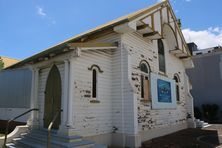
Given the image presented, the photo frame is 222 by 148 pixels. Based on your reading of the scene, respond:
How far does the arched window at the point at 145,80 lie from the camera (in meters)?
11.4

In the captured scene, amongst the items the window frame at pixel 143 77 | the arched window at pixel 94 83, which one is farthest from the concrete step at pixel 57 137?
the window frame at pixel 143 77

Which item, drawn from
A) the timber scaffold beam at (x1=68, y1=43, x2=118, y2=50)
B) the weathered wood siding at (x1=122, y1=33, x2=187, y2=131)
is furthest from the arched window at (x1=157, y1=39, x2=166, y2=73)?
the timber scaffold beam at (x1=68, y1=43, x2=118, y2=50)

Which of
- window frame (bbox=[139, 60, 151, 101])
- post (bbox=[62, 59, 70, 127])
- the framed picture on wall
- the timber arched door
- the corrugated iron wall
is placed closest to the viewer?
post (bbox=[62, 59, 70, 127])

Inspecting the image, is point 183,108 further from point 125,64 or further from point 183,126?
point 125,64

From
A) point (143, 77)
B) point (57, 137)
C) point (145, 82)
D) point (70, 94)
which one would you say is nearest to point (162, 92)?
point (145, 82)

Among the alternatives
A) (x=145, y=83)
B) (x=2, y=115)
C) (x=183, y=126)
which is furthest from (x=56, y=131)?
(x=183, y=126)

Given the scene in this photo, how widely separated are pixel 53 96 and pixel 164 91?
279 inches

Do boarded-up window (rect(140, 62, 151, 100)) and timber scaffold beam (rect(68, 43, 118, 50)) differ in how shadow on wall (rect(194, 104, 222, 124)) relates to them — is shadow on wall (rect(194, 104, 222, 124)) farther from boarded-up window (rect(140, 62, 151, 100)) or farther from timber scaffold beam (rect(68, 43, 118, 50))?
timber scaffold beam (rect(68, 43, 118, 50))

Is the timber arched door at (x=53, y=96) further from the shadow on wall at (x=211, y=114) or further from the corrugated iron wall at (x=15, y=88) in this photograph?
the shadow on wall at (x=211, y=114)

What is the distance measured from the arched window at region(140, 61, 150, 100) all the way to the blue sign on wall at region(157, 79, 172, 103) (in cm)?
120

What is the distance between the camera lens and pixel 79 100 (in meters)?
8.84

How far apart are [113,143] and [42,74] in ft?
15.6

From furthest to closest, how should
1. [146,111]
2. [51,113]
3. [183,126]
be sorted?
[183,126] → [146,111] → [51,113]

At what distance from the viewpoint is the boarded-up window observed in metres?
11.4
